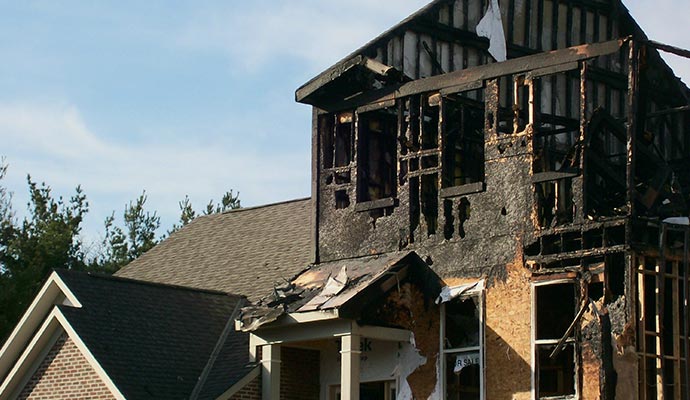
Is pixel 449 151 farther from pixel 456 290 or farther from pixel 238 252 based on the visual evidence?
pixel 238 252

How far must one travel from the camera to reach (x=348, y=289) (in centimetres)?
2356

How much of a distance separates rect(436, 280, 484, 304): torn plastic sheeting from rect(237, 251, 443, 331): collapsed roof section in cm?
15

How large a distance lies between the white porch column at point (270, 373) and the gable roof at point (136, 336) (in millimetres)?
357

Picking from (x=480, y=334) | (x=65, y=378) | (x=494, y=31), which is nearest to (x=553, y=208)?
(x=480, y=334)

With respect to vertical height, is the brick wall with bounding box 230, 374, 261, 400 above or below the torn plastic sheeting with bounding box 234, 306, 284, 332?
below

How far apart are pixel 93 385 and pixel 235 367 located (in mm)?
2556

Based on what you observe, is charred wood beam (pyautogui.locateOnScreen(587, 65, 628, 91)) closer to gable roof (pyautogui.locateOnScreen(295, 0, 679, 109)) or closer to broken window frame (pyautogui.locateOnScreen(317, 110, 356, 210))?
gable roof (pyautogui.locateOnScreen(295, 0, 679, 109))

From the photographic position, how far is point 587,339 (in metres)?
21.4

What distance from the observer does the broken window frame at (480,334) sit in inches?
892

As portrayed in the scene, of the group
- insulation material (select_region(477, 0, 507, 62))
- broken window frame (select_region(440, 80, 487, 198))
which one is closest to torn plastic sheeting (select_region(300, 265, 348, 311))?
broken window frame (select_region(440, 80, 487, 198))

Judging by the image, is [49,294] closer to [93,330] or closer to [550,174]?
[93,330]

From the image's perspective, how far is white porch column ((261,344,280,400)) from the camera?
24266mm

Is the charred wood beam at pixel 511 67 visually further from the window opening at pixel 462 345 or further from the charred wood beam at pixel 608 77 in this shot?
the charred wood beam at pixel 608 77

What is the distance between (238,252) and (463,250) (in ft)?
27.4
